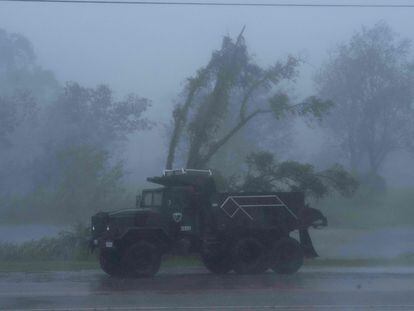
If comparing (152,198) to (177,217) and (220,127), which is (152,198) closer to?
(177,217)

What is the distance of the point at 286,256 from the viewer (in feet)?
67.2

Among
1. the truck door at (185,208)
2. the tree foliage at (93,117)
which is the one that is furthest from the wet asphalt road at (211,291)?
the tree foliage at (93,117)

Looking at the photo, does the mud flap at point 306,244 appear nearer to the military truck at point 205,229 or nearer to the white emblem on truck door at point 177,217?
the military truck at point 205,229

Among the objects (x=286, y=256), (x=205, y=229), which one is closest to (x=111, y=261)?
(x=205, y=229)


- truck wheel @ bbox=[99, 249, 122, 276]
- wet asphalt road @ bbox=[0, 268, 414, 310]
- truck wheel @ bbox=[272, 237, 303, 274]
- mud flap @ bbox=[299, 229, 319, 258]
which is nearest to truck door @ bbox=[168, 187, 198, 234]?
wet asphalt road @ bbox=[0, 268, 414, 310]

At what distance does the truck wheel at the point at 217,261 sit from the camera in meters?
20.5

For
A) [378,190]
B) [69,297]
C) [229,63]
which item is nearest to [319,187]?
[229,63]

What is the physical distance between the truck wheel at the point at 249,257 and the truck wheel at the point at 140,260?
2146 mm

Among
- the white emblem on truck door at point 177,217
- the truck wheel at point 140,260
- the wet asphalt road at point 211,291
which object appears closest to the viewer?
the wet asphalt road at point 211,291

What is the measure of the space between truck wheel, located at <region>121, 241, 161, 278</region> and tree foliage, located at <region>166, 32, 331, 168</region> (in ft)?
26.4

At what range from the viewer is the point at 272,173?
85.5 feet

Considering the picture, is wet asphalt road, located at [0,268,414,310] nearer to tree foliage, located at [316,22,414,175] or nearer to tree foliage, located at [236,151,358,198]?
tree foliage, located at [236,151,358,198]

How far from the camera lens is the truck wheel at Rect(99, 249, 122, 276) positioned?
760 inches

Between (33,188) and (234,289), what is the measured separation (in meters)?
25.6
